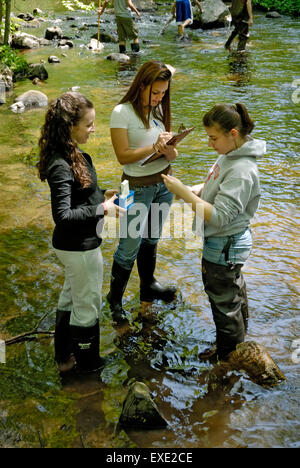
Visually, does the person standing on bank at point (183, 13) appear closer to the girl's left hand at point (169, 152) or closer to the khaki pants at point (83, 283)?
the girl's left hand at point (169, 152)

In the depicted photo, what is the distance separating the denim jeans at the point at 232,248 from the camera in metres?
3.08

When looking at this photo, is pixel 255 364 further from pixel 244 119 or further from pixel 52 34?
pixel 52 34

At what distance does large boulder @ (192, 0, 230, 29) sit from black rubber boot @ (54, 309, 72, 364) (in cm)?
1747

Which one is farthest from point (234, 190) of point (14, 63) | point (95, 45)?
point (95, 45)

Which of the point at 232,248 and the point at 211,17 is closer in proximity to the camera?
the point at 232,248

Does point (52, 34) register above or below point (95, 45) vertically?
above

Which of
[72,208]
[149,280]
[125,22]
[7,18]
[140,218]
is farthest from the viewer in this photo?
[125,22]

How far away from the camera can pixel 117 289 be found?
3.90 meters

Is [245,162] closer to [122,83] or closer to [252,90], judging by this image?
[252,90]

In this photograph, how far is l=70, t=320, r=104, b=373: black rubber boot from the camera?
3.12 metres

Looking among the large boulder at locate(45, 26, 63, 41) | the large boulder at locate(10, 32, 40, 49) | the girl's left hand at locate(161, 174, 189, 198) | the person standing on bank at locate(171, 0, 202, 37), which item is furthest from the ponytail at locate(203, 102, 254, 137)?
the large boulder at locate(45, 26, 63, 41)

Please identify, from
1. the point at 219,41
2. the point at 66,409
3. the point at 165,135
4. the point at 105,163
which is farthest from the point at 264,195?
the point at 219,41

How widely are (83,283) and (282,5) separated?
2117 centimetres

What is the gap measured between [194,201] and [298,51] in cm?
1236
